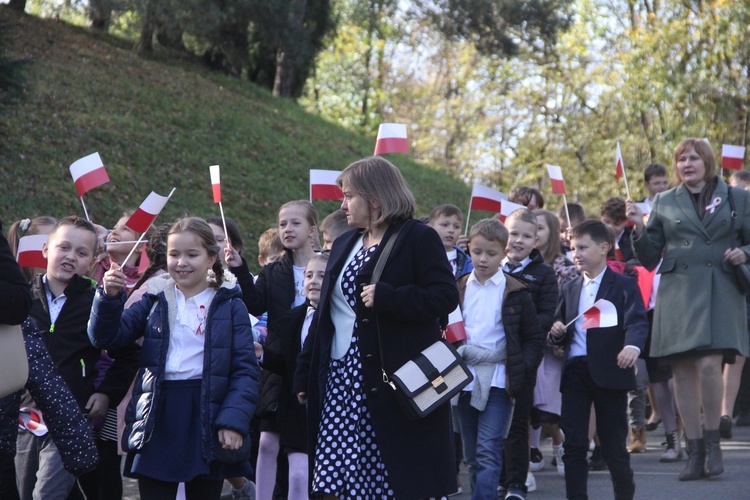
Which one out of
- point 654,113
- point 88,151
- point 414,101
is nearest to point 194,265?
point 88,151

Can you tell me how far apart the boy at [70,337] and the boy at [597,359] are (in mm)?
2728

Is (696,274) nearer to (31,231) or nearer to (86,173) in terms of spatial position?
(86,173)

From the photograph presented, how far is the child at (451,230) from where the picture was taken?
27.5 feet

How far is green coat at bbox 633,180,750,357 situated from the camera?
25.4ft

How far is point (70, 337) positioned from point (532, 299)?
123 inches

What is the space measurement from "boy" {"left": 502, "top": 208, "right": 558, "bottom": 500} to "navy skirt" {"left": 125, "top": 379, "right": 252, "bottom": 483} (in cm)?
238

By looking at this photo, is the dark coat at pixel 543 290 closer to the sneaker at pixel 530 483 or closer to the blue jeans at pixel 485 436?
the blue jeans at pixel 485 436

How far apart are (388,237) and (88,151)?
12.5m

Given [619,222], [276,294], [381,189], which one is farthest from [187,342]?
[619,222]

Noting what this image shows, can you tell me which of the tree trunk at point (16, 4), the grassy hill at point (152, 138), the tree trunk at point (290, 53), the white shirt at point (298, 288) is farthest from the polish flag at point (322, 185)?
the tree trunk at point (16, 4)

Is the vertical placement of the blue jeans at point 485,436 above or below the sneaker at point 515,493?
above

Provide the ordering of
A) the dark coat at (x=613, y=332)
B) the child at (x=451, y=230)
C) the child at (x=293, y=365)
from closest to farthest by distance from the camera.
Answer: the child at (x=293, y=365) → the dark coat at (x=613, y=332) → the child at (x=451, y=230)

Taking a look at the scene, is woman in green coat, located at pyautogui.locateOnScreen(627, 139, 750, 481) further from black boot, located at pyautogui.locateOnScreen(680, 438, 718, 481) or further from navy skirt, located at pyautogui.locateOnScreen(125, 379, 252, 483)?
navy skirt, located at pyautogui.locateOnScreen(125, 379, 252, 483)

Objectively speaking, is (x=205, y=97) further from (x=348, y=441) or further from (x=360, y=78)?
(x=360, y=78)
